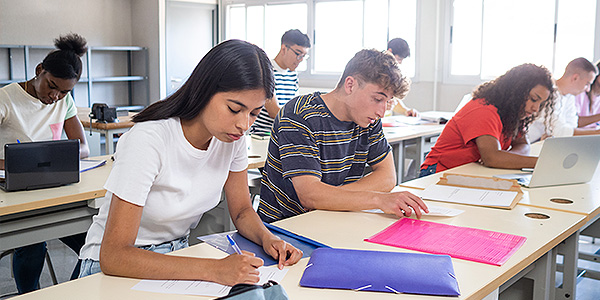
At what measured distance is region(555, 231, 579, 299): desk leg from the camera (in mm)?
1959

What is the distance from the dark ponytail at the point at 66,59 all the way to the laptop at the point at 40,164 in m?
0.73

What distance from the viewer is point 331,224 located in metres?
1.73

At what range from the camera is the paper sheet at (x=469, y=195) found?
2.04 metres

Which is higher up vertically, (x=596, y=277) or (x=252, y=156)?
(x=252, y=156)

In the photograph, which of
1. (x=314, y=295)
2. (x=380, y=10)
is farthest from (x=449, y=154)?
(x=380, y=10)

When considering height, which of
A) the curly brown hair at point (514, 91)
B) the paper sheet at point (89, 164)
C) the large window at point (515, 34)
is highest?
the large window at point (515, 34)

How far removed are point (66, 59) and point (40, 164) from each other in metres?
0.85

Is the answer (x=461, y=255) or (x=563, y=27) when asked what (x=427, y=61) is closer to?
(x=563, y=27)

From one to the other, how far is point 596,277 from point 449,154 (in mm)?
1025

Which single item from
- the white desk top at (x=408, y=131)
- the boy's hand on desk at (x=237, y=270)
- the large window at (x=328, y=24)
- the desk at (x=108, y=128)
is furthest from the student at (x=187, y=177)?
the large window at (x=328, y=24)

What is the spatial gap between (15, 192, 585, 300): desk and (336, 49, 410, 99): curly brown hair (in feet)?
1.51

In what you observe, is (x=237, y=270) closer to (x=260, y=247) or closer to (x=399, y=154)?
(x=260, y=247)

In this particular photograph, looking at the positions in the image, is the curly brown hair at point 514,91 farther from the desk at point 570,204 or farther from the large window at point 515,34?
the large window at point 515,34

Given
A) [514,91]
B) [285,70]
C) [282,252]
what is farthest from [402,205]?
[285,70]
